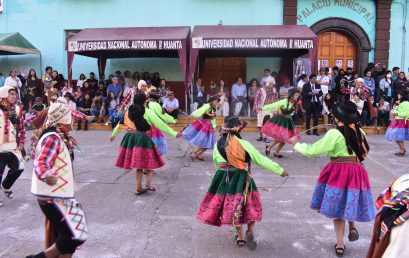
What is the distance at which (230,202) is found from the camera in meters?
4.77

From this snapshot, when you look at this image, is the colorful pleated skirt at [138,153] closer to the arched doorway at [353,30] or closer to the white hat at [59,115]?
the white hat at [59,115]

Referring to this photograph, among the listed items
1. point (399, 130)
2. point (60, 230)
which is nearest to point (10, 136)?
point (60, 230)

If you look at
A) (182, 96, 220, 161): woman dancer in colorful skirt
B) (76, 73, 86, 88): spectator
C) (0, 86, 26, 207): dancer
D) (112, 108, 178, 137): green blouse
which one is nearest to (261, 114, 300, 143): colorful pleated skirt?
(182, 96, 220, 161): woman dancer in colorful skirt

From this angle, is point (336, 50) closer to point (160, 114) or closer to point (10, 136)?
point (160, 114)

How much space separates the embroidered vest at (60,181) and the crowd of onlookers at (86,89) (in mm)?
10085

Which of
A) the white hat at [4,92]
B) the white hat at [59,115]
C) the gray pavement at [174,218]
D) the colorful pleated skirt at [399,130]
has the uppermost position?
the white hat at [4,92]

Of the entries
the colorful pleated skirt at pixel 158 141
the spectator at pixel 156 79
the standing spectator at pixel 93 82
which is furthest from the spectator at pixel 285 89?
the colorful pleated skirt at pixel 158 141

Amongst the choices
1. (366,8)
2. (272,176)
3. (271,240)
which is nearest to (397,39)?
(366,8)

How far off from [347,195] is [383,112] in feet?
33.9

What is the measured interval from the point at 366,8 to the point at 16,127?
13.8 m

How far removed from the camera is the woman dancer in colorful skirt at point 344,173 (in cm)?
466

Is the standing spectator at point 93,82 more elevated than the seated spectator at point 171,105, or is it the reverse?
the standing spectator at point 93,82

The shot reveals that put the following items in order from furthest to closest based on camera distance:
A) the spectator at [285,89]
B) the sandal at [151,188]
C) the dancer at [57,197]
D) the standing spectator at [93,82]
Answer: the standing spectator at [93,82] → the spectator at [285,89] → the sandal at [151,188] → the dancer at [57,197]

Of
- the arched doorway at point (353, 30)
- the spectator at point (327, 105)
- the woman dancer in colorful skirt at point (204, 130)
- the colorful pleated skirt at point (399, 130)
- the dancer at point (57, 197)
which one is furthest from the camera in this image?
the arched doorway at point (353, 30)
